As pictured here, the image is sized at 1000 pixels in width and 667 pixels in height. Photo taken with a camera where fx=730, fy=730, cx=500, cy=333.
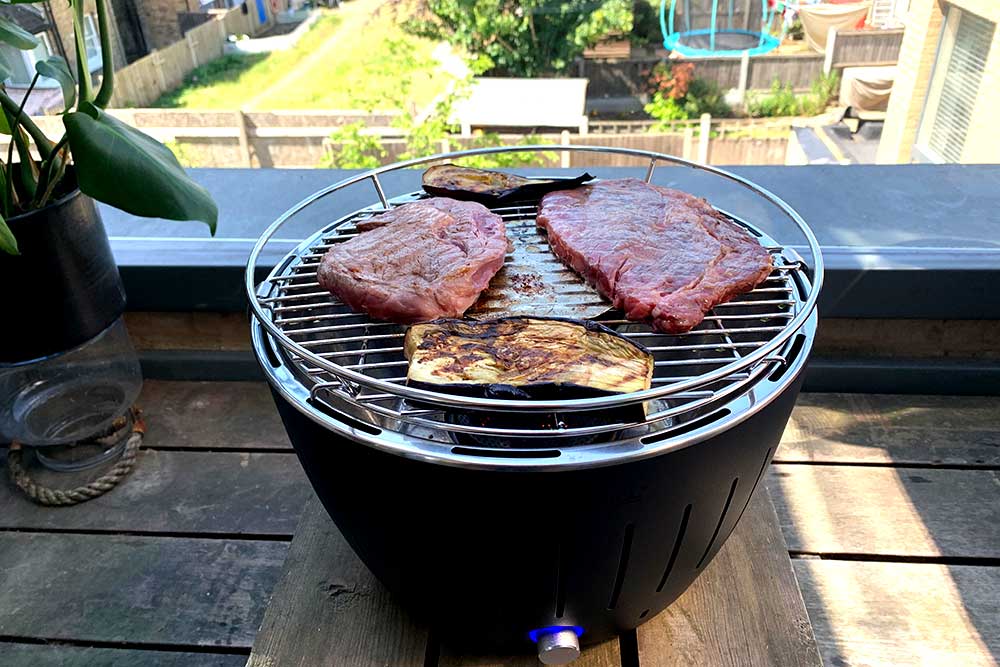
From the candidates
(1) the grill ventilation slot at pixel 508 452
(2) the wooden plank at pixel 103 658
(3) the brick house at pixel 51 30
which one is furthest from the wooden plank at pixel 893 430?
(3) the brick house at pixel 51 30

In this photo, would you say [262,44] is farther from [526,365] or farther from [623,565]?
[623,565]

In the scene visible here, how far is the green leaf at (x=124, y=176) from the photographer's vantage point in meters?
1.20

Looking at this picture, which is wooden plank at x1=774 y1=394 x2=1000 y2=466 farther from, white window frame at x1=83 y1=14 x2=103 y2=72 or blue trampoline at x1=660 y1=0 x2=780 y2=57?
white window frame at x1=83 y1=14 x2=103 y2=72

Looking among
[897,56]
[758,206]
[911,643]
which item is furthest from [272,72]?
[911,643]

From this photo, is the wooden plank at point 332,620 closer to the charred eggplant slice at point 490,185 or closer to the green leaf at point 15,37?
the charred eggplant slice at point 490,185

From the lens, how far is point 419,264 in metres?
1.17

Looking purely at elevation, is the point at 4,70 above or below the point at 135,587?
above

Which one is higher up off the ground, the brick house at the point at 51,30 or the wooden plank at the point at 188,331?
the brick house at the point at 51,30

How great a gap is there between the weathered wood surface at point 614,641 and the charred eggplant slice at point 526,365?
19.5 inches

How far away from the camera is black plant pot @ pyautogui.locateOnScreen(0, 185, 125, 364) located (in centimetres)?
151

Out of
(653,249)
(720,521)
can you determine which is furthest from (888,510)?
(653,249)

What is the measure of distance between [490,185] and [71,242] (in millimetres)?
920

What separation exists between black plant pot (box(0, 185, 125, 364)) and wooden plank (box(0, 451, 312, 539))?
40cm

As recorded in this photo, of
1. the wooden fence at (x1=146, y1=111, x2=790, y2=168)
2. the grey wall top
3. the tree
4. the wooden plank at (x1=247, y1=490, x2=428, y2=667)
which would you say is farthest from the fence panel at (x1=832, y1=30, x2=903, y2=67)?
the wooden plank at (x1=247, y1=490, x2=428, y2=667)
